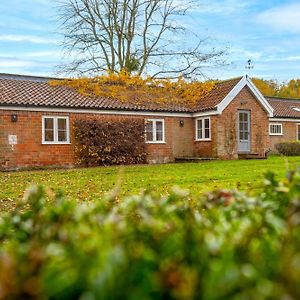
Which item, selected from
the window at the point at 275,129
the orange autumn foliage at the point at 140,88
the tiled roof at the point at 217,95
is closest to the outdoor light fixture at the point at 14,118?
the orange autumn foliage at the point at 140,88

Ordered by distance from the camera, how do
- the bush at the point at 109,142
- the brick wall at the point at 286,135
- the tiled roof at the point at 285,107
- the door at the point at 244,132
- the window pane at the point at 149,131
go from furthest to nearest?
1. the tiled roof at the point at 285,107
2. the brick wall at the point at 286,135
3. the door at the point at 244,132
4. the window pane at the point at 149,131
5. the bush at the point at 109,142

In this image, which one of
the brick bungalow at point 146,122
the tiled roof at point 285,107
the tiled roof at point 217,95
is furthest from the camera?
the tiled roof at point 285,107

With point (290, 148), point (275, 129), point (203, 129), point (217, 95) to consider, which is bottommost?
point (290, 148)

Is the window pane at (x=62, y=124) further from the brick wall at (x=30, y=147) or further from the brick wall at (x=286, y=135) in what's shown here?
the brick wall at (x=286, y=135)

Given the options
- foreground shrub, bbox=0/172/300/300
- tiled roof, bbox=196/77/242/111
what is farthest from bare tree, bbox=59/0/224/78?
foreground shrub, bbox=0/172/300/300

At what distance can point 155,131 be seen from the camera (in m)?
26.1

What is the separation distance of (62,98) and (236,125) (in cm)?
993

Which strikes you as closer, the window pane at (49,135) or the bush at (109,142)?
the window pane at (49,135)

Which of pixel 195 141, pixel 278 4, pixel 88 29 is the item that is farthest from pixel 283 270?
pixel 88 29

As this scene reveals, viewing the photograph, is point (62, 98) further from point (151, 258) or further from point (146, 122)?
point (151, 258)

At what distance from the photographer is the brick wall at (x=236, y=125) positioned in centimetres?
2619

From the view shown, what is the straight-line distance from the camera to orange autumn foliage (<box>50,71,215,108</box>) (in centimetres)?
2422

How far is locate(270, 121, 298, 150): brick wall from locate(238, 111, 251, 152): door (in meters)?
6.76

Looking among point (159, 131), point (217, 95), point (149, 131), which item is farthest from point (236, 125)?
point (149, 131)
